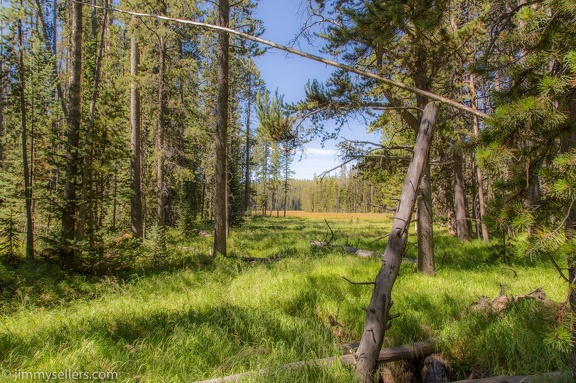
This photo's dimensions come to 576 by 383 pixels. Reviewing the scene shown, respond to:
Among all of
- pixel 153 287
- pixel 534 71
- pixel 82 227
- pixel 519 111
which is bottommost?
pixel 153 287

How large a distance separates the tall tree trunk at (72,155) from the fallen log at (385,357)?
5.64 meters

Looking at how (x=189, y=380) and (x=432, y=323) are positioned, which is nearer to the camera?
(x=189, y=380)

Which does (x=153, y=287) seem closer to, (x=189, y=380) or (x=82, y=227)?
(x=82, y=227)

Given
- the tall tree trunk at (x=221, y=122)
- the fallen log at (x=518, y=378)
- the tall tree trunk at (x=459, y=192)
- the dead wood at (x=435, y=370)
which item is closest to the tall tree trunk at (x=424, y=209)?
the dead wood at (x=435, y=370)

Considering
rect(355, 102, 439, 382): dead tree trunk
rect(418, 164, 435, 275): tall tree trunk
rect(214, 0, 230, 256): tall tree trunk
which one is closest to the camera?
rect(355, 102, 439, 382): dead tree trunk

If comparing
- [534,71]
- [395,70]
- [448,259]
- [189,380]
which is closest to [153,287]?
[189,380]

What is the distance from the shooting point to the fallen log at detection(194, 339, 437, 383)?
279 cm

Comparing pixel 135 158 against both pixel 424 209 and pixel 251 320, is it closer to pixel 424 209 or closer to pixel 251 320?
pixel 251 320

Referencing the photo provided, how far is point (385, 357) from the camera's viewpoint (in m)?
3.39

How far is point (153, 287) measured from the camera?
249 inches

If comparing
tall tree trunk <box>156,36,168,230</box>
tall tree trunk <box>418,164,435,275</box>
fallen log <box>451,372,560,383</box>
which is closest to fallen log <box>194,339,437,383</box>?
fallen log <box>451,372,560,383</box>

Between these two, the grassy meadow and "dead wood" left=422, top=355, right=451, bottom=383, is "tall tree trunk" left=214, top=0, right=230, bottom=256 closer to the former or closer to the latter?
the grassy meadow

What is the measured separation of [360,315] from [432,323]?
1.03 m

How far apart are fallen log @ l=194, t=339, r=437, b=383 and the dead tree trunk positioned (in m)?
0.30
